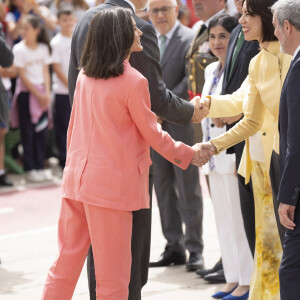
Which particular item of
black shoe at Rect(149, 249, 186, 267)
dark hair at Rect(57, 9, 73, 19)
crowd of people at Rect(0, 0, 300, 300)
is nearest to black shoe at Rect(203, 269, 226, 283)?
crowd of people at Rect(0, 0, 300, 300)

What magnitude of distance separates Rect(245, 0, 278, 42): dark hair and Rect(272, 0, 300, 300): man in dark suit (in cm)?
59

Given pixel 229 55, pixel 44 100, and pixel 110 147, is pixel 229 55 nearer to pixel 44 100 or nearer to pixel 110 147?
pixel 110 147

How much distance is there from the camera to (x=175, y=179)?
269 inches

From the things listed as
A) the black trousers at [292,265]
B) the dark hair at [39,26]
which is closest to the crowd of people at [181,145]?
the black trousers at [292,265]

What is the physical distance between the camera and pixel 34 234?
25.7 feet

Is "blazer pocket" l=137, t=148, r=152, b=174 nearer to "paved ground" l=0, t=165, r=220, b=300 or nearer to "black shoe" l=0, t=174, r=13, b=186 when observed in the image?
"paved ground" l=0, t=165, r=220, b=300

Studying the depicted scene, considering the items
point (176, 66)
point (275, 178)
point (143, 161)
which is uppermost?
point (176, 66)

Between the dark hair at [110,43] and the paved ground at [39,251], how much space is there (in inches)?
80.3

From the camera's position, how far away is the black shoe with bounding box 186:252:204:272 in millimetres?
6422

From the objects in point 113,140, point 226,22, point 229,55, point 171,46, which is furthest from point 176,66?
point 113,140

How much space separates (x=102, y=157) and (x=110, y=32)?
675 mm

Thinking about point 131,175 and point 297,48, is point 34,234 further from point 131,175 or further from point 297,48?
point 297,48

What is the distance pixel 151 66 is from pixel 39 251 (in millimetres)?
2859

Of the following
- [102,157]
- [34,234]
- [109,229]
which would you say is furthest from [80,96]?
[34,234]
